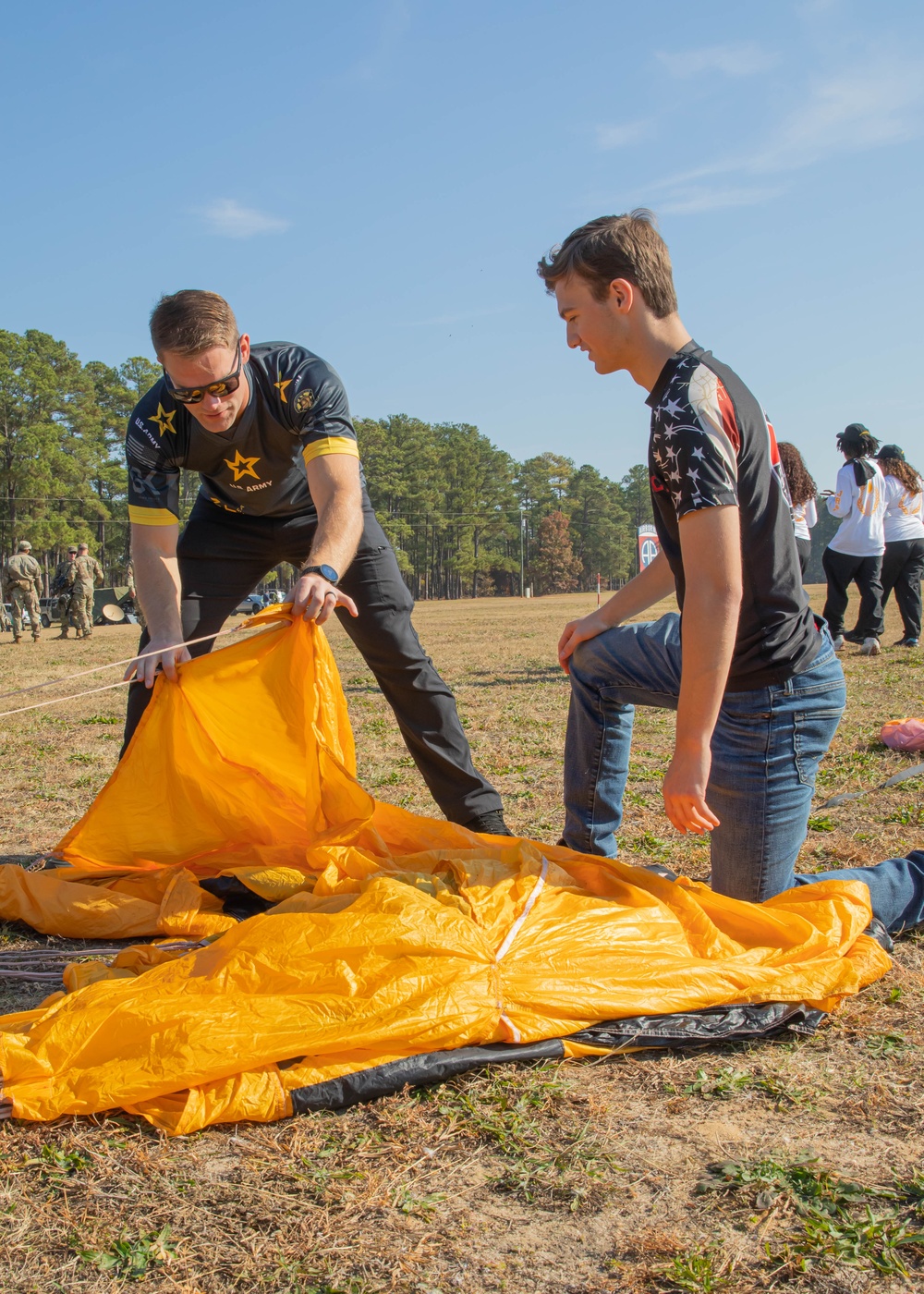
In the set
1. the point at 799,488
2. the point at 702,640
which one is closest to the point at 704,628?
the point at 702,640

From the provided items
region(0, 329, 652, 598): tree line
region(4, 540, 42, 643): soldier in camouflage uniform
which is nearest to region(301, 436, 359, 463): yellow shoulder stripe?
region(4, 540, 42, 643): soldier in camouflage uniform

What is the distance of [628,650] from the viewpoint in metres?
2.97

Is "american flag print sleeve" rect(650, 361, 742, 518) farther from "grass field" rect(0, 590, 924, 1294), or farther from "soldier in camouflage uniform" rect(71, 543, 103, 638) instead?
"soldier in camouflage uniform" rect(71, 543, 103, 638)

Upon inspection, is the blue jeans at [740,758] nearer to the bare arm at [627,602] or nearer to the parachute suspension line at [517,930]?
the bare arm at [627,602]

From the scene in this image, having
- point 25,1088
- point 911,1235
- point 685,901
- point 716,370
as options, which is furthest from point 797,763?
point 25,1088

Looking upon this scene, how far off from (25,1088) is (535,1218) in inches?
42.9

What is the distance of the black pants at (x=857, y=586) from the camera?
10250 millimetres

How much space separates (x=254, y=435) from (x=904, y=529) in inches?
348

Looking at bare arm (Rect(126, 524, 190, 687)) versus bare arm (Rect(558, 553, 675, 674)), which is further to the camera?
bare arm (Rect(126, 524, 190, 687))

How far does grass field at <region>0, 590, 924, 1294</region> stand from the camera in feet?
5.27

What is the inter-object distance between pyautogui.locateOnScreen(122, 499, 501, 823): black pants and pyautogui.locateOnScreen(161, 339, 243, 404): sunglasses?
0.69m

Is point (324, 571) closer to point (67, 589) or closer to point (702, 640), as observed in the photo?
point (702, 640)

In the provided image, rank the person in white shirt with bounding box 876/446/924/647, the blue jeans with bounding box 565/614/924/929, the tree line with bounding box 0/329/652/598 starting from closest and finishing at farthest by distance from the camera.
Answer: the blue jeans with bounding box 565/614/924/929, the person in white shirt with bounding box 876/446/924/647, the tree line with bounding box 0/329/652/598

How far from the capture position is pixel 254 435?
Answer: 12.3ft
